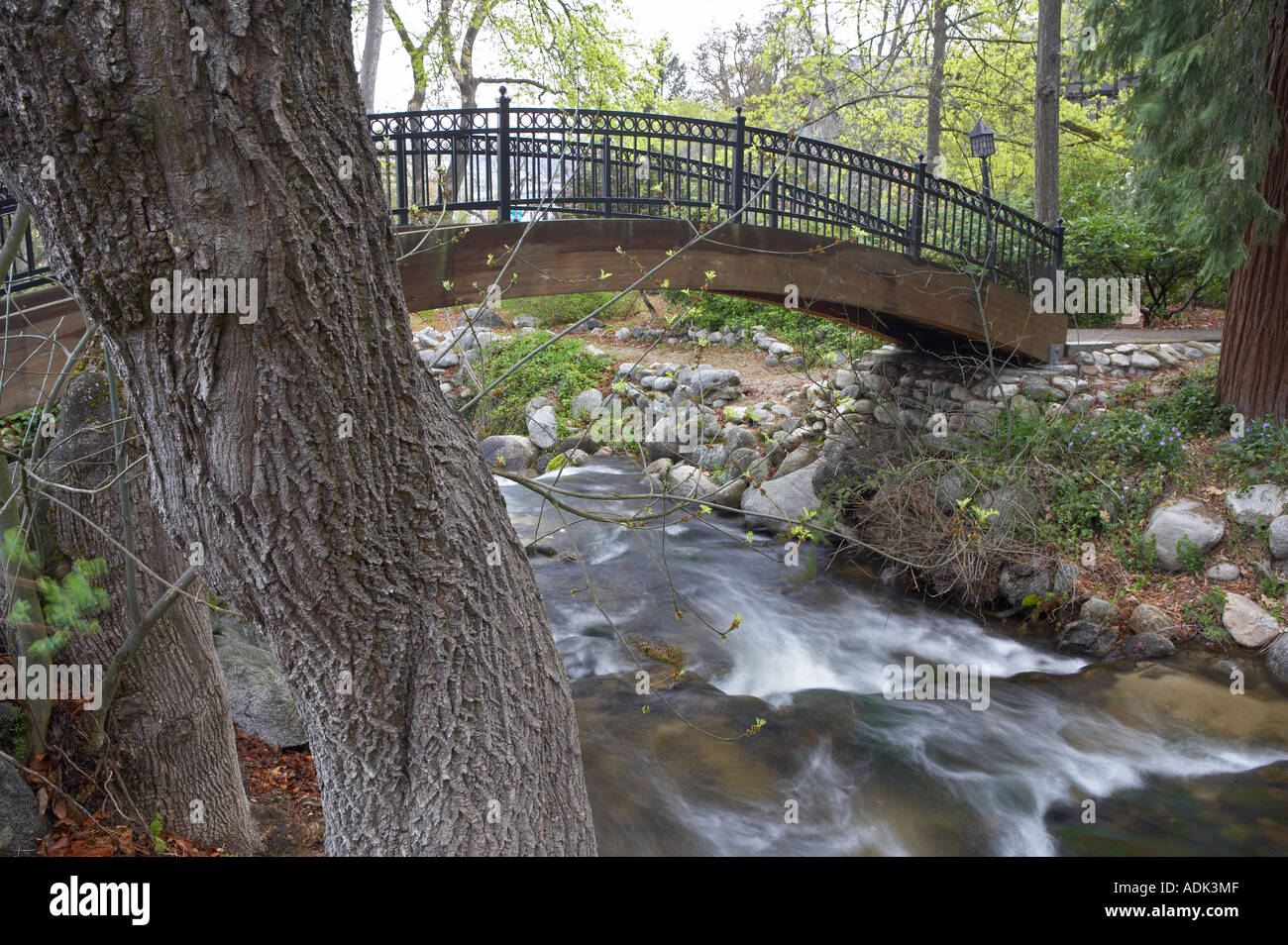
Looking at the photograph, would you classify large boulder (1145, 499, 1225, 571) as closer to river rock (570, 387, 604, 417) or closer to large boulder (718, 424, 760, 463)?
large boulder (718, 424, 760, 463)

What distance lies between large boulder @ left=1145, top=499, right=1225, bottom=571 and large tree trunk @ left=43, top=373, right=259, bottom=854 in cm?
805

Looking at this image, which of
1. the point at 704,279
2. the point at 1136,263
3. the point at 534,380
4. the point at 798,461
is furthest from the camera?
the point at 534,380

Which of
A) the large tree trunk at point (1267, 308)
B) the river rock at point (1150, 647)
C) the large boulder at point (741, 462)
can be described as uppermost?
the large tree trunk at point (1267, 308)

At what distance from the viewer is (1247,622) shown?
7.83 m

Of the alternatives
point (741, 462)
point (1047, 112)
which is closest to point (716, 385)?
point (741, 462)

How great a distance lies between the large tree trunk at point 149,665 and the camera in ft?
14.0

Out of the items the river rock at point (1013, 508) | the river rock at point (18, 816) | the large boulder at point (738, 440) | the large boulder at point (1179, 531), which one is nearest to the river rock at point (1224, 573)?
the large boulder at point (1179, 531)

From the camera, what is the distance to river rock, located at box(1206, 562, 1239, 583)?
26.8ft

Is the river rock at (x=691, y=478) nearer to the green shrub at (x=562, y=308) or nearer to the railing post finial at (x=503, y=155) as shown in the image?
the railing post finial at (x=503, y=155)

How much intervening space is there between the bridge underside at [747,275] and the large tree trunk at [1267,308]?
2.27m

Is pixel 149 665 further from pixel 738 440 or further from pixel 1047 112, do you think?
pixel 1047 112

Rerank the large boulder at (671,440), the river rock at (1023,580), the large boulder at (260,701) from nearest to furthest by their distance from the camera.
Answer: the large boulder at (260,701) < the river rock at (1023,580) < the large boulder at (671,440)

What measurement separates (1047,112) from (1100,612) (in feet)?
27.7

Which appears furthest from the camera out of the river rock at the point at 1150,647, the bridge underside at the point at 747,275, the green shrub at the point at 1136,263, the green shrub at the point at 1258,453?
the green shrub at the point at 1136,263
